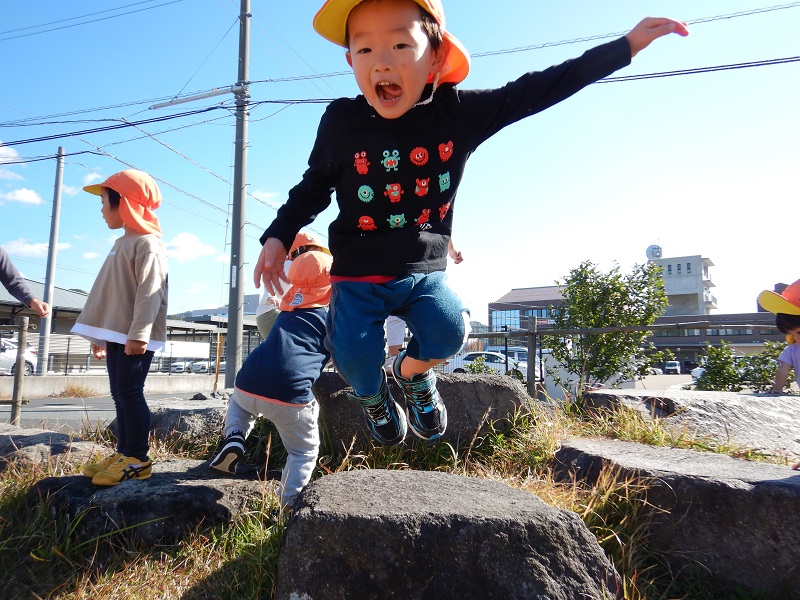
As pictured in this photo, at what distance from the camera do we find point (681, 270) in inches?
2345

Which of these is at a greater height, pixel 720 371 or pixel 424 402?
pixel 424 402

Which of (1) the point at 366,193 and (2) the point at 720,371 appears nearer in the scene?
(1) the point at 366,193

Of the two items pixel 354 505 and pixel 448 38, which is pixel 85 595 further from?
pixel 448 38

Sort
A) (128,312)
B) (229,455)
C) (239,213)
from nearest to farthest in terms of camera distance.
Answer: (229,455) → (128,312) → (239,213)

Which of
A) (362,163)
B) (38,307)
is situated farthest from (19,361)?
(362,163)

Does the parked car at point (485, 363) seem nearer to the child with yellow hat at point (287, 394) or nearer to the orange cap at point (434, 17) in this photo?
the child with yellow hat at point (287, 394)

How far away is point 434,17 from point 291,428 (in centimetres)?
197

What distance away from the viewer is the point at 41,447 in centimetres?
361

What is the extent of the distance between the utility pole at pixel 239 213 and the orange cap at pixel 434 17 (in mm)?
8467

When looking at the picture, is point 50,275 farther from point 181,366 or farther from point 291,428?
point 291,428

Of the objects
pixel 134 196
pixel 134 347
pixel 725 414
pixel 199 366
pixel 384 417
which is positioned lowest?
pixel 199 366

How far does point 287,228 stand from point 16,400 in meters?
4.42

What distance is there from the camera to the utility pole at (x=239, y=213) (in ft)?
33.5

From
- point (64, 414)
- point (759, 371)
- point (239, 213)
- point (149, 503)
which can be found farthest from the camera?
point (239, 213)
